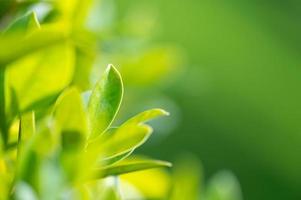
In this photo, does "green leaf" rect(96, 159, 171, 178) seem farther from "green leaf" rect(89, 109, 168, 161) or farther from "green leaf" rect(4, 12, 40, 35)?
"green leaf" rect(4, 12, 40, 35)

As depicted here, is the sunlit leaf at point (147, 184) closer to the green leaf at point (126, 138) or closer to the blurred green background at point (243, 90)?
the green leaf at point (126, 138)

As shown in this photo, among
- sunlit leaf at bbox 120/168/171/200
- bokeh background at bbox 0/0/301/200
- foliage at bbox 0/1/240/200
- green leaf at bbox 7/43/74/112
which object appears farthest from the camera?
bokeh background at bbox 0/0/301/200

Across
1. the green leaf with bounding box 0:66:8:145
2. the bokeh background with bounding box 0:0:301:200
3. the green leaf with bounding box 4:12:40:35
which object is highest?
the green leaf with bounding box 4:12:40:35

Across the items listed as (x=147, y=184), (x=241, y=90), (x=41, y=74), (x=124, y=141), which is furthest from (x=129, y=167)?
(x=241, y=90)

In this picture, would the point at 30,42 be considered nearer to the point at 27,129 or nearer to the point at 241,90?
the point at 27,129

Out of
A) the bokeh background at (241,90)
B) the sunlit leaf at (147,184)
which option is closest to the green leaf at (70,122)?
the sunlit leaf at (147,184)

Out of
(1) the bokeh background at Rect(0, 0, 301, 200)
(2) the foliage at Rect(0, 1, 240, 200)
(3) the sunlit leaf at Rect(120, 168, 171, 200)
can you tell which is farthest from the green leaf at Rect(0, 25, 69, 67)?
(1) the bokeh background at Rect(0, 0, 301, 200)
